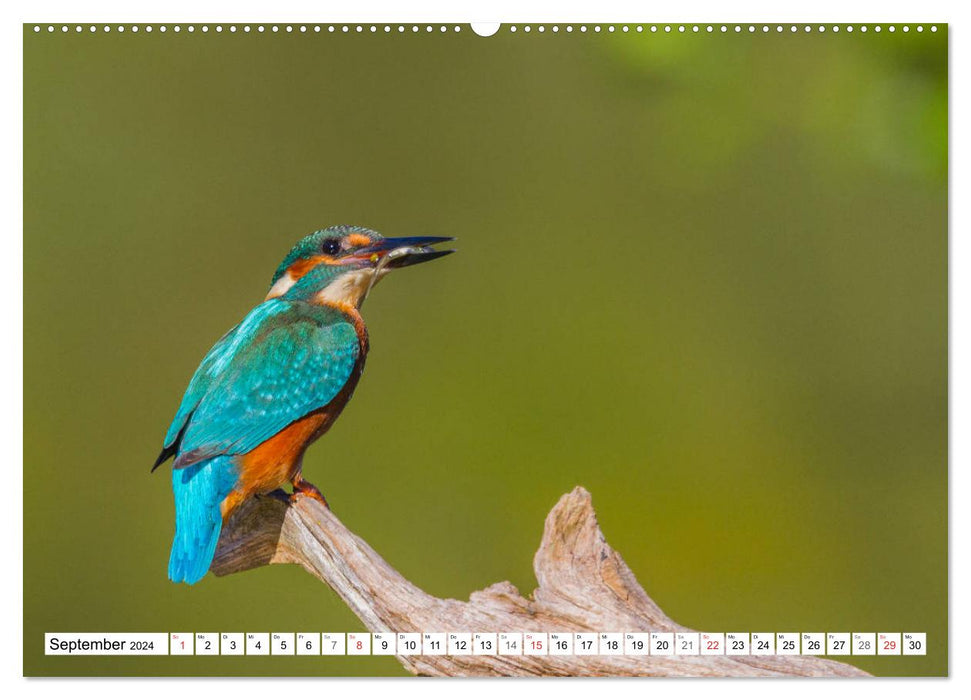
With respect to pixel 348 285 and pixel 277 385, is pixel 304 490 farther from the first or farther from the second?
pixel 348 285

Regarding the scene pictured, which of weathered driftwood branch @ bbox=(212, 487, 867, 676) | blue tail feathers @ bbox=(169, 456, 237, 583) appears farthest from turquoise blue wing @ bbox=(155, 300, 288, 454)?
weathered driftwood branch @ bbox=(212, 487, 867, 676)

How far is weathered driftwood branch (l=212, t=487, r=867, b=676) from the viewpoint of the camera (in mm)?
3426

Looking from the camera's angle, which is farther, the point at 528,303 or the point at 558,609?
the point at 528,303

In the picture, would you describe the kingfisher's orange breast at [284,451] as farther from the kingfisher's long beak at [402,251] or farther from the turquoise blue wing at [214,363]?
the kingfisher's long beak at [402,251]

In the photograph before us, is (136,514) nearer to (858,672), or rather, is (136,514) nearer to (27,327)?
(27,327)

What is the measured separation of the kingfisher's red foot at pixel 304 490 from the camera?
3.70 metres

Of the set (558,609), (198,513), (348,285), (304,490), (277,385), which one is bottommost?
(558,609)

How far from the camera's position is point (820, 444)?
12.5 ft

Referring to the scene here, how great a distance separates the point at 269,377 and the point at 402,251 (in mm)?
503

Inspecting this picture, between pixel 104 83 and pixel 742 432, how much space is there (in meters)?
2.02

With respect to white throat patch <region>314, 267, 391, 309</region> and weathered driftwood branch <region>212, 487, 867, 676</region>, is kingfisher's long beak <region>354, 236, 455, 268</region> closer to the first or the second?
white throat patch <region>314, 267, 391, 309</region>

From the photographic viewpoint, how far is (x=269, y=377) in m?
3.64

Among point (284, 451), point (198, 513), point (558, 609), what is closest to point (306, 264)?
point (284, 451)

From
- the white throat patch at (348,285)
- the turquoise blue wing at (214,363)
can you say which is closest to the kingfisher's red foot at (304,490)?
the turquoise blue wing at (214,363)
